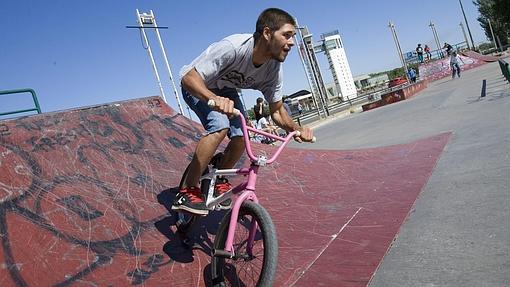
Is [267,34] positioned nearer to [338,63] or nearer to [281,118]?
[281,118]

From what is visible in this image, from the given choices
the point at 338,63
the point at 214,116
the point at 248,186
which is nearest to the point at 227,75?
the point at 214,116

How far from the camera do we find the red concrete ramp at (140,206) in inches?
92.8

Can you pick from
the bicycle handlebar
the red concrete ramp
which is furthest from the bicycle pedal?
the bicycle handlebar

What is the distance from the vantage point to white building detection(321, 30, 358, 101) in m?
55.7

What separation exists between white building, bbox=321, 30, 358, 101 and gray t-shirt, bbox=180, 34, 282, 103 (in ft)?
177

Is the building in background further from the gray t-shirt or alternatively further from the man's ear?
the man's ear

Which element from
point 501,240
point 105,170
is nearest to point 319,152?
point 105,170

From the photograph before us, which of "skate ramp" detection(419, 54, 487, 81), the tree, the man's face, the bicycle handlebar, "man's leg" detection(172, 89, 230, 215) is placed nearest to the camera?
the bicycle handlebar

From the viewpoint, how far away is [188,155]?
4.48 m

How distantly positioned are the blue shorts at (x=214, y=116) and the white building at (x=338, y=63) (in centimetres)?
5397

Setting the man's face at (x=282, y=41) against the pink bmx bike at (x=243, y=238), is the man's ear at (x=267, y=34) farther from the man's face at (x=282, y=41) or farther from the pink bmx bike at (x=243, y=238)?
the pink bmx bike at (x=243, y=238)

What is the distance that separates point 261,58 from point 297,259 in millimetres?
1362

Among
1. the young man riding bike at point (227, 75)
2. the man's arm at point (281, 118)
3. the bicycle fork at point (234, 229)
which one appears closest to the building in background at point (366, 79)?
the man's arm at point (281, 118)

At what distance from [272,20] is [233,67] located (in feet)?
1.36
